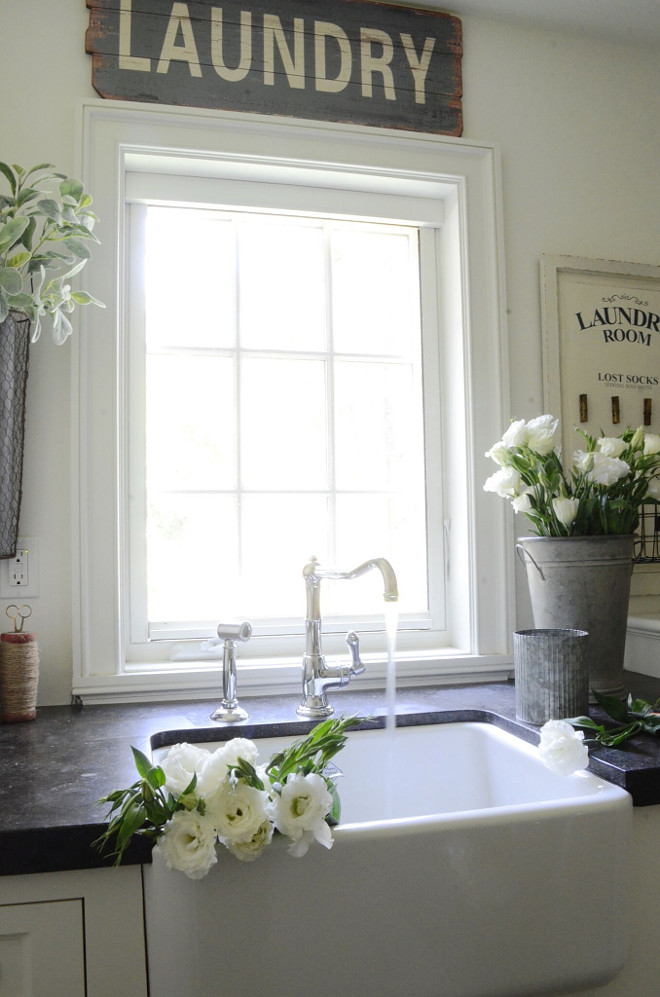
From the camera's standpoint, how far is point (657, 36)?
191 cm

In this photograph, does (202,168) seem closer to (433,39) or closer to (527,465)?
(433,39)

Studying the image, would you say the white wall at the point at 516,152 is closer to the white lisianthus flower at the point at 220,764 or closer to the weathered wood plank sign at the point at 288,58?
the weathered wood plank sign at the point at 288,58

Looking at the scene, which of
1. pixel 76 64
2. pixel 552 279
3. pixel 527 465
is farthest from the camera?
pixel 552 279

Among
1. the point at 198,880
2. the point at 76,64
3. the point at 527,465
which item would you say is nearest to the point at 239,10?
the point at 76,64

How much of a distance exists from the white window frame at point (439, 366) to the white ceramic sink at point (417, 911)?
705 mm

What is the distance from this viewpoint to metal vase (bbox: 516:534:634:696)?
4.69 ft

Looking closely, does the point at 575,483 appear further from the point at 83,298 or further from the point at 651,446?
the point at 83,298

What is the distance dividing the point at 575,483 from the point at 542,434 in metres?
0.14

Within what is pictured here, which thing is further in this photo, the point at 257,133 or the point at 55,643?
the point at 257,133

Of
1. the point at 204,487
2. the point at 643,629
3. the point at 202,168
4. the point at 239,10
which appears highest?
the point at 239,10

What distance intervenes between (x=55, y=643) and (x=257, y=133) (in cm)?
114

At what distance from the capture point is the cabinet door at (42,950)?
2.89 ft

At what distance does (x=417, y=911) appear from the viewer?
0.92m

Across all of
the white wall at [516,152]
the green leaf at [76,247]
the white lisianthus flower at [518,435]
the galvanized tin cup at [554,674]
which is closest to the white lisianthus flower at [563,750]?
the galvanized tin cup at [554,674]
